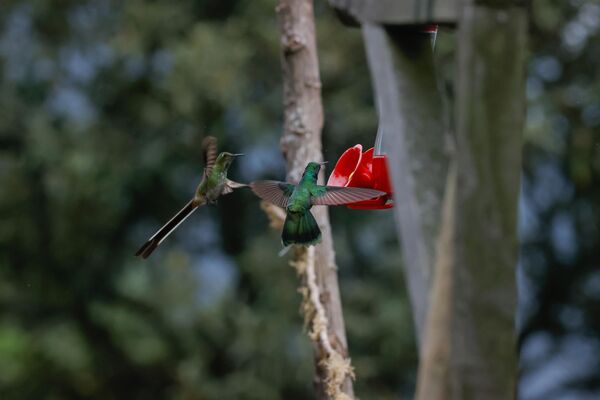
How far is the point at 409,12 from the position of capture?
1452mm

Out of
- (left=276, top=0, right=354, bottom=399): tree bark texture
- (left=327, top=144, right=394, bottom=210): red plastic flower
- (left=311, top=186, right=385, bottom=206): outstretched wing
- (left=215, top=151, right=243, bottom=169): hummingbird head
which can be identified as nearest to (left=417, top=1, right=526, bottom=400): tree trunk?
(left=311, top=186, right=385, bottom=206): outstretched wing

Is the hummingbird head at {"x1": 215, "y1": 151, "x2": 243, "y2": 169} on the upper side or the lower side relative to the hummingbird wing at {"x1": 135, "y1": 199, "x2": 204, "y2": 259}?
upper

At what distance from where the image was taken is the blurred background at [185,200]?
25.5ft

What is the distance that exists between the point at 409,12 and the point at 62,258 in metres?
7.43

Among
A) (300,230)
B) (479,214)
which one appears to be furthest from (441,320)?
(300,230)

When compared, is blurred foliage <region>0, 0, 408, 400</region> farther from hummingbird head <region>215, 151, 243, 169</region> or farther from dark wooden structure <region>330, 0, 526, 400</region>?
dark wooden structure <region>330, 0, 526, 400</region>

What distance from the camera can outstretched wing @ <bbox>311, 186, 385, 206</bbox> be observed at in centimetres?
199

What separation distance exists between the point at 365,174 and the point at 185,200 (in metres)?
6.40

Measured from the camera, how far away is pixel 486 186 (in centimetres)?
135

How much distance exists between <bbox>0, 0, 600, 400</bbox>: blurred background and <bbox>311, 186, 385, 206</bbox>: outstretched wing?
5.48 meters

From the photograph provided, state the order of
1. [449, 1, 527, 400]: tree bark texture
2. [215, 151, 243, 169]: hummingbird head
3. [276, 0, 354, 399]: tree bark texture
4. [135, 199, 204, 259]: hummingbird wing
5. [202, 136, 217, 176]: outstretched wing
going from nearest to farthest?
[449, 1, 527, 400]: tree bark texture, [135, 199, 204, 259]: hummingbird wing, [202, 136, 217, 176]: outstretched wing, [215, 151, 243, 169]: hummingbird head, [276, 0, 354, 399]: tree bark texture

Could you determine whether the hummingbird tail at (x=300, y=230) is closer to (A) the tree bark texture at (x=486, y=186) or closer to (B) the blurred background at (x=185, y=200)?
(A) the tree bark texture at (x=486, y=186)

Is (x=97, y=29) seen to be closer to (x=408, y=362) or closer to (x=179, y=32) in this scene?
(x=179, y=32)

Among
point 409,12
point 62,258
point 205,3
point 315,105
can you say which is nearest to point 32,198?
point 62,258
